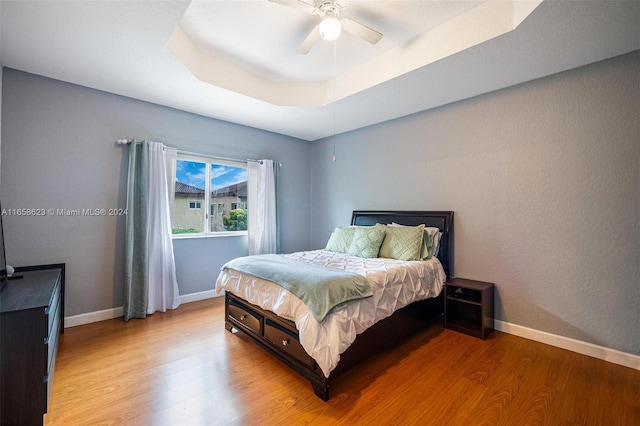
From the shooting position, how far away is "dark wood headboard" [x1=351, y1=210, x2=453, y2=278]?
127 inches

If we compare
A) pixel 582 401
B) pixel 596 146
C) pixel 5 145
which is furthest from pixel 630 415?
pixel 5 145

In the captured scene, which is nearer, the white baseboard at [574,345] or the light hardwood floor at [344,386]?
the light hardwood floor at [344,386]

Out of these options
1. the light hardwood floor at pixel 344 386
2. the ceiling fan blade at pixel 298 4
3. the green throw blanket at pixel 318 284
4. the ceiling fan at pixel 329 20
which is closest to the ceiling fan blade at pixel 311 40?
the ceiling fan at pixel 329 20

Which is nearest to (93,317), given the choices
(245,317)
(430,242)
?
(245,317)

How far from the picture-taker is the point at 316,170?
16.5 ft

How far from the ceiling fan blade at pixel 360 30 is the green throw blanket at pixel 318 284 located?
1.86 m

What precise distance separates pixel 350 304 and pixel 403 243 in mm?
1341

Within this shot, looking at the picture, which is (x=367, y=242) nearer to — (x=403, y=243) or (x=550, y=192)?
(x=403, y=243)

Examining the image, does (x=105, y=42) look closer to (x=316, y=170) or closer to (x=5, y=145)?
(x=5, y=145)

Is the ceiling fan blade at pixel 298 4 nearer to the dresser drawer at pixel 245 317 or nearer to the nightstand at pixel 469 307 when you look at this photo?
the dresser drawer at pixel 245 317

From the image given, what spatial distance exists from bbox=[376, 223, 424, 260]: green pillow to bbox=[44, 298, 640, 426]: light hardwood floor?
33.3 inches

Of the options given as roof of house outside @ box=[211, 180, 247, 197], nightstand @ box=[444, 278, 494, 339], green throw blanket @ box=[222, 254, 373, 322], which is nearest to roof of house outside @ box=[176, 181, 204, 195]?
roof of house outside @ box=[211, 180, 247, 197]

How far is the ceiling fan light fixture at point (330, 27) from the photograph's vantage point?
6.32ft

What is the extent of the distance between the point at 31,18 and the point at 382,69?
2773mm
